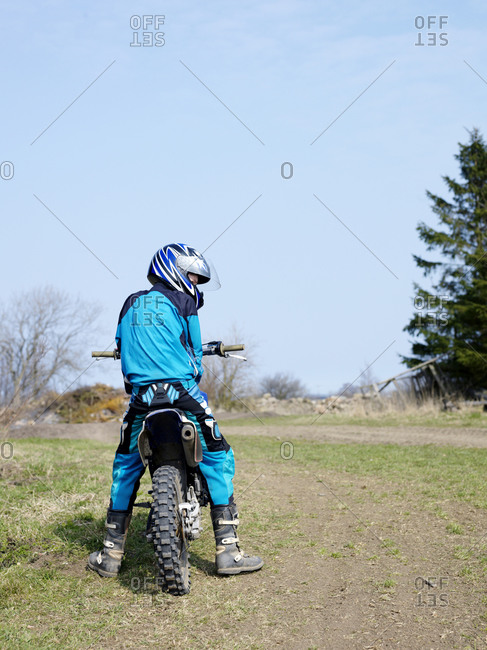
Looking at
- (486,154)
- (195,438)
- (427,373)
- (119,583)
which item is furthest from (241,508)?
(486,154)

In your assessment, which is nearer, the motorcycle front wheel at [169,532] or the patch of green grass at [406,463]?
the motorcycle front wheel at [169,532]

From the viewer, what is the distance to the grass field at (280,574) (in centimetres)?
376

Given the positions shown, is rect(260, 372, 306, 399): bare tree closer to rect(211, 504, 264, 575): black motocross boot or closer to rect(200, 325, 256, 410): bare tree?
rect(200, 325, 256, 410): bare tree

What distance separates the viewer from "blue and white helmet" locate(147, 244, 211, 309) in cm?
495

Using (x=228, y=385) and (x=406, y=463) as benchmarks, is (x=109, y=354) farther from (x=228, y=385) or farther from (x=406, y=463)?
(x=228, y=385)

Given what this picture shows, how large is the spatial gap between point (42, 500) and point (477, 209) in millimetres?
24108

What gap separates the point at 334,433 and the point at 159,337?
13.2m

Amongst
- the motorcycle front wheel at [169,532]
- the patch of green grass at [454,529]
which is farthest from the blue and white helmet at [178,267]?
the patch of green grass at [454,529]

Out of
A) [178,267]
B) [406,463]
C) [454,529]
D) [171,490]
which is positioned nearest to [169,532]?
[171,490]

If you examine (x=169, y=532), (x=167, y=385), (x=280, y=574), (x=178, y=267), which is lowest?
(x=280, y=574)

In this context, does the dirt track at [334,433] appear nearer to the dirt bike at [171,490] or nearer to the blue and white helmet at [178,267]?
the blue and white helmet at [178,267]

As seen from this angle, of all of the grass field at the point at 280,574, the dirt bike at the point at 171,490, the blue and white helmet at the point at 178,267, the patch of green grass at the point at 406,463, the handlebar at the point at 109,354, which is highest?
the blue and white helmet at the point at 178,267

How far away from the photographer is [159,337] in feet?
15.2

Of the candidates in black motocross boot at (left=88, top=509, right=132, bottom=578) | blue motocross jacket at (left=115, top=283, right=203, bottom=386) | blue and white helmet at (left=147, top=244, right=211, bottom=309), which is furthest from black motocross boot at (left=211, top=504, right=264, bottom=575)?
blue and white helmet at (left=147, top=244, right=211, bottom=309)
